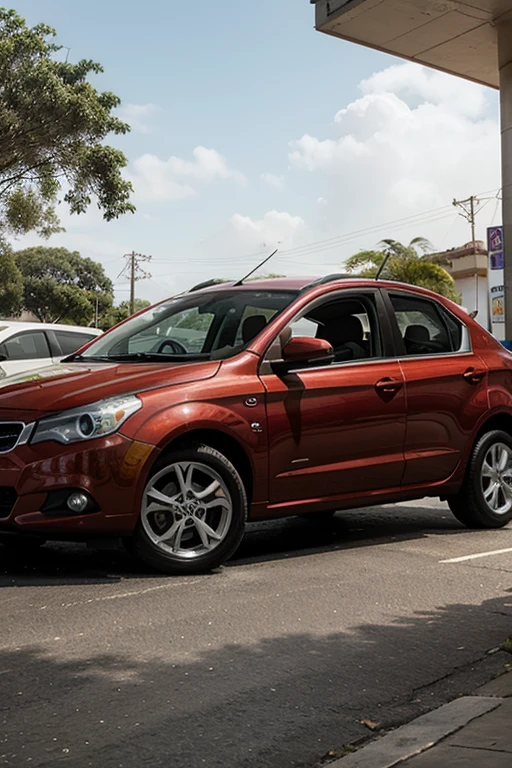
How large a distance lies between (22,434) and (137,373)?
2.55 ft

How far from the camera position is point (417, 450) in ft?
24.1

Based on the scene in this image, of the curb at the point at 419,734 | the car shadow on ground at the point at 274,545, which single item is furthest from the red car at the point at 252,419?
the curb at the point at 419,734

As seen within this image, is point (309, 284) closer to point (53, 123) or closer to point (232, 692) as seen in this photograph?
point (232, 692)

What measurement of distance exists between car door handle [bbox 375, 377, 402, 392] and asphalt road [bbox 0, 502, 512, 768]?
108cm

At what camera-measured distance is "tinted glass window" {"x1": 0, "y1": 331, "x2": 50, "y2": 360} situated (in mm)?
13336

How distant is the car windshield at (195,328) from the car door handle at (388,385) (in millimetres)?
811

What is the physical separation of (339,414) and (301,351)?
0.53 meters

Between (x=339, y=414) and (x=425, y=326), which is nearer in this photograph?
(x=339, y=414)

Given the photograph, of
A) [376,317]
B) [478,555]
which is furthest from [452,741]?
[376,317]

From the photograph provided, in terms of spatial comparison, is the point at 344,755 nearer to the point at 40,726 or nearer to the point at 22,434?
the point at 40,726

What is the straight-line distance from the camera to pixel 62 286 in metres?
99.4

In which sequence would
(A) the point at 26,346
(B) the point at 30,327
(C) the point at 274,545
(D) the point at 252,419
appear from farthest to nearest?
(B) the point at 30,327 → (A) the point at 26,346 → (C) the point at 274,545 → (D) the point at 252,419

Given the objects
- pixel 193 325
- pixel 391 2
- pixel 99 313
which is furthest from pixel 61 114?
pixel 99 313

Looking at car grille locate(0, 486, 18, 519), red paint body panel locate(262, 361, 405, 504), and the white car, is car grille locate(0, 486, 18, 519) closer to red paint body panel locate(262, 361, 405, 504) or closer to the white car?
red paint body panel locate(262, 361, 405, 504)
